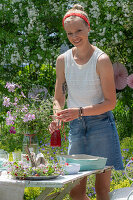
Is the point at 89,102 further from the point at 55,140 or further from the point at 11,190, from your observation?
the point at 11,190

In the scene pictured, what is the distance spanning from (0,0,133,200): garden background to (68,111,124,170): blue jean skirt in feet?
11.0

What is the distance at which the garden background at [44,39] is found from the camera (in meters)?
6.20

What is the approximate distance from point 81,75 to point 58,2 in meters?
4.19

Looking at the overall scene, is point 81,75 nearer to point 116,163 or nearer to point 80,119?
point 80,119

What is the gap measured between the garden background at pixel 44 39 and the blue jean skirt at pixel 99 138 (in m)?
3.35

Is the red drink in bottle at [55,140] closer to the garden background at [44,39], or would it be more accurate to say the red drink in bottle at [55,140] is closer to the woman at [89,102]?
the woman at [89,102]

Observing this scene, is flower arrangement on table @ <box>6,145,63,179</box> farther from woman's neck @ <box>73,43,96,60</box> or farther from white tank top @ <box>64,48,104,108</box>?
woman's neck @ <box>73,43,96,60</box>

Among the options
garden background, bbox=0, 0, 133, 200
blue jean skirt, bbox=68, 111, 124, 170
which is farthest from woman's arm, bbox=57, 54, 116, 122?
garden background, bbox=0, 0, 133, 200

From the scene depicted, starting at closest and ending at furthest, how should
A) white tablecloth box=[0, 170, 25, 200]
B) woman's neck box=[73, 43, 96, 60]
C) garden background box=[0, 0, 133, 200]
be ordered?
→ white tablecloth box=[0, 170, 25, 200], woman's neck box=[73, 43, 96, 60], garden background box=[0, 0, 133, 200]

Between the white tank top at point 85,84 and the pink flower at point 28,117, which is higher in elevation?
the white tank top at point 85,84

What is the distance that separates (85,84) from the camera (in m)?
2.58

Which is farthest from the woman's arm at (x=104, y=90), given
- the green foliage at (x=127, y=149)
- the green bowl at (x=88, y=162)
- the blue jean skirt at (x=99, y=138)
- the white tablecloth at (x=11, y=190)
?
the green foliage at (x=127, y=149)

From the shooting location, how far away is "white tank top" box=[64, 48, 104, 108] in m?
2.56

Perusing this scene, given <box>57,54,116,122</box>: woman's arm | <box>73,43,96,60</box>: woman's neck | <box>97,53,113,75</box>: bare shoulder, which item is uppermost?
<box>73,43,96,60</box>: woman's neck
